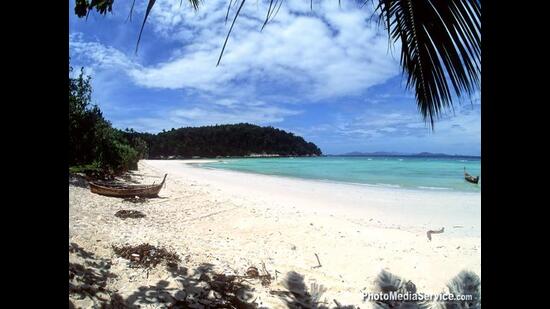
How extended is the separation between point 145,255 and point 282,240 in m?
2.18

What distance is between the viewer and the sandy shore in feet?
12.1

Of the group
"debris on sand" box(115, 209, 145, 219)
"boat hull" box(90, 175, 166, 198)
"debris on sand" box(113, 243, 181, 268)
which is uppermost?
"boat hull" box(90, 175, 166, 198)

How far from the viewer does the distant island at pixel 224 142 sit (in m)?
20.3

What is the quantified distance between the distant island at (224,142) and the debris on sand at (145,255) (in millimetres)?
12816

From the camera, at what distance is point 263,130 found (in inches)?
773

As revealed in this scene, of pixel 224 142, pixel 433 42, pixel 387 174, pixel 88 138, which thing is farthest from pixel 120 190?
pixel 387 174

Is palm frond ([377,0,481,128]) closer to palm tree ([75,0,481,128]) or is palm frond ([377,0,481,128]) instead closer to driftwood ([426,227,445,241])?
palm tree ([75,0,481,128])

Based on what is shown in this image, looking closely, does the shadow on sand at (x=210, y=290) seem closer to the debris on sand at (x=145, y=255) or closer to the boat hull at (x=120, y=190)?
the debris on sand at (x=145, y=255)

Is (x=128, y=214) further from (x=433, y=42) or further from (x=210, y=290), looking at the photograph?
(x=433, y=42)

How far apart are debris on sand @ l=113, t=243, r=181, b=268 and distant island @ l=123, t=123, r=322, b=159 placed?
12.8 meters

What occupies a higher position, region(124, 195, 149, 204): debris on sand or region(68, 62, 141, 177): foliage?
region(68, 62, 141, 177): foliage

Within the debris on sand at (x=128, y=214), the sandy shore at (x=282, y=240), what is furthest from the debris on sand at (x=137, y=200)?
the debris on sand at (x=128, y=214)

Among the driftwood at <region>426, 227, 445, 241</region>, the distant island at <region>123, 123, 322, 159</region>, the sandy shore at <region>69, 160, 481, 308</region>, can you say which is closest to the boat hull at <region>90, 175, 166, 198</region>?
the sandy shore at <region>69, 160, 481, 308</region>

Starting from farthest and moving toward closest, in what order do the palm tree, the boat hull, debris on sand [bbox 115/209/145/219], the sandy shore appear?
the boat hull
debris on sand [bbox 115/209/145/219]
the sandy shore
the palm tree
